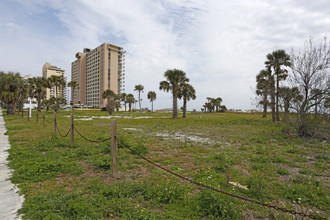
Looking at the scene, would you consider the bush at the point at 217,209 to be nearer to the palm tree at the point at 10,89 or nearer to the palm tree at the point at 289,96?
the palm tree at the point at 289,96

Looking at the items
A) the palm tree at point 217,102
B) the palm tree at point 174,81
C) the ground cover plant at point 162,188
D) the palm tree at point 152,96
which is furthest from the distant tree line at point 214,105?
the ground cover plant at point 162,188

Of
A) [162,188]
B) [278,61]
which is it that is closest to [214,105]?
[278,61]

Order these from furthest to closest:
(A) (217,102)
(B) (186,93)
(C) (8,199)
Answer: (A) (217,102) → (B) (186,93) → (C) (8,199)

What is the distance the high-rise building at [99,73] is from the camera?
107m

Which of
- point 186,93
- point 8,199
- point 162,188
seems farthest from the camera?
point 186,93

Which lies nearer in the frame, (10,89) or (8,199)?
(8,199)

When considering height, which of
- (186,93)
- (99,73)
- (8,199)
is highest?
(99,73)

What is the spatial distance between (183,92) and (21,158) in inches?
1359

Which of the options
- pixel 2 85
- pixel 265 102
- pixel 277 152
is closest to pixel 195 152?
pixel 277 152

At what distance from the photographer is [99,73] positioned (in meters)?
110

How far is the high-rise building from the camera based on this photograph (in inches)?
4208

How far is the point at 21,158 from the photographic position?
661cm

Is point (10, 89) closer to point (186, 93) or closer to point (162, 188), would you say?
point (186, 93)

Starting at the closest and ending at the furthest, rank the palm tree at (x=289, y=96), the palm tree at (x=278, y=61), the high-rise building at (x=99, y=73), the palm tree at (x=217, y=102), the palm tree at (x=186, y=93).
Result: the palm tree at (x=289, y=96)
the palm tree at (x=278, y=61)
the palm tree at (x=186, y=93)
the palm tree at (x=217, y=102)
the high-rise building at (x=99, y=73)
